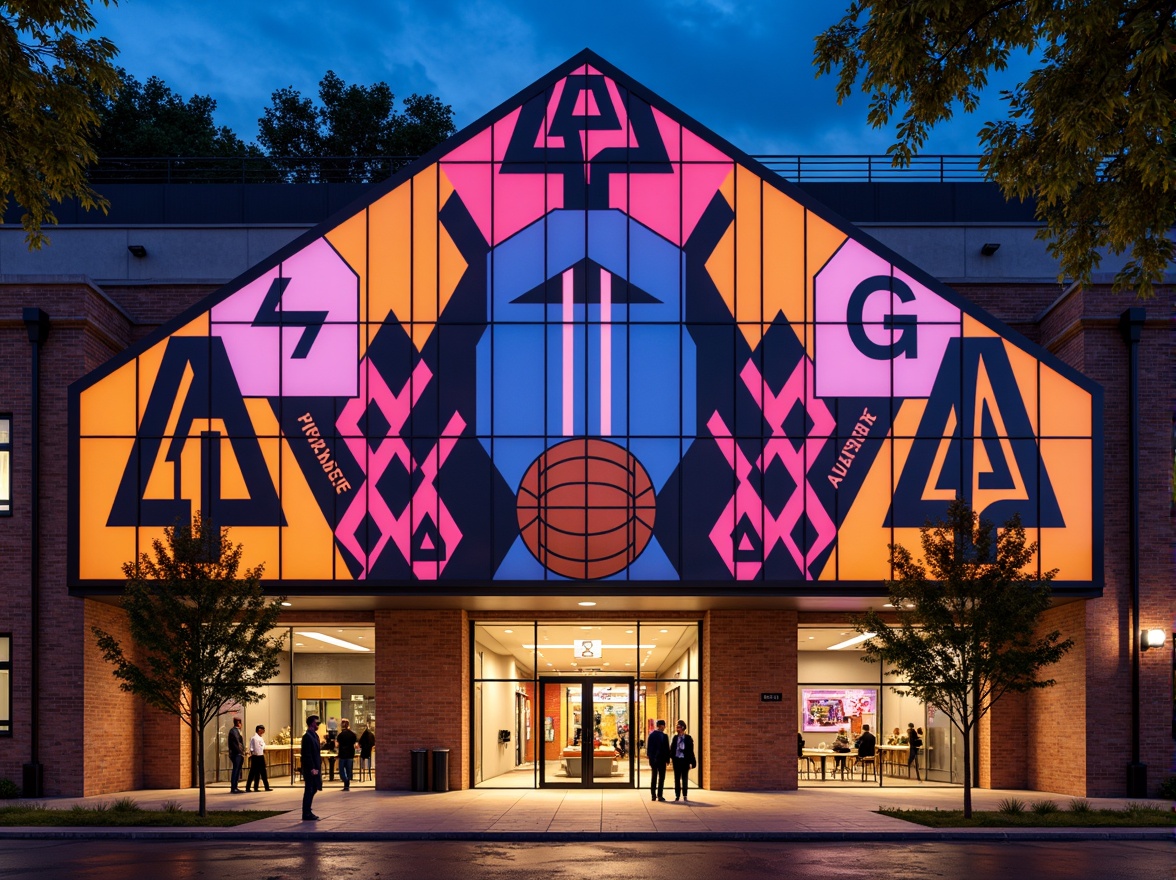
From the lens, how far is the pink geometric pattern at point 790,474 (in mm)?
25500

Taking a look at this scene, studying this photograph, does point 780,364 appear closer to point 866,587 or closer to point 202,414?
point 866,587

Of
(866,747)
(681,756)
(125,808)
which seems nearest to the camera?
(125,808)

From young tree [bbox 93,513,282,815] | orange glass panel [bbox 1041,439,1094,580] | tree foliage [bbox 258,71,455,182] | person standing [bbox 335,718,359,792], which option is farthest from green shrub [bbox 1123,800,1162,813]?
tree foliage [bbox 258,71,455,182]

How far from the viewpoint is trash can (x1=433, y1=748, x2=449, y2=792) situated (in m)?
27.5

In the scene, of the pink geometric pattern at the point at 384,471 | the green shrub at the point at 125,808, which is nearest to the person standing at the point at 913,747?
the pink geometric pattern at the point at 384,471

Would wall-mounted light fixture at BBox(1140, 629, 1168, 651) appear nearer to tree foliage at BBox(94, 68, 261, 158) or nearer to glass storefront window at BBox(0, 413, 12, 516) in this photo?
glass storefront window at BBox(0, 413, 12, 516)

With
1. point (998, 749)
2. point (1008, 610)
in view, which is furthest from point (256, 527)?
point (998, 749)

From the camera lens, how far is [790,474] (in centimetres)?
2569

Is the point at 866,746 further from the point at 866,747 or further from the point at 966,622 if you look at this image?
the point at 966,622

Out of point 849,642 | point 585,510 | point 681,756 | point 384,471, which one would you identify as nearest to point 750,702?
point 681,756

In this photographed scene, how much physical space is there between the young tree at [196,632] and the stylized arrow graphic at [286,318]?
5.37m

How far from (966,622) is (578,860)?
9.32 meters

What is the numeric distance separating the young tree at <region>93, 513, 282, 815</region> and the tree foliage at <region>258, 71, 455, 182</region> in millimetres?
43234

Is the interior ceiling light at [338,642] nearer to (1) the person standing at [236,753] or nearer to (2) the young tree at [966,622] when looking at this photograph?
(1) the person standing at [236,753]
